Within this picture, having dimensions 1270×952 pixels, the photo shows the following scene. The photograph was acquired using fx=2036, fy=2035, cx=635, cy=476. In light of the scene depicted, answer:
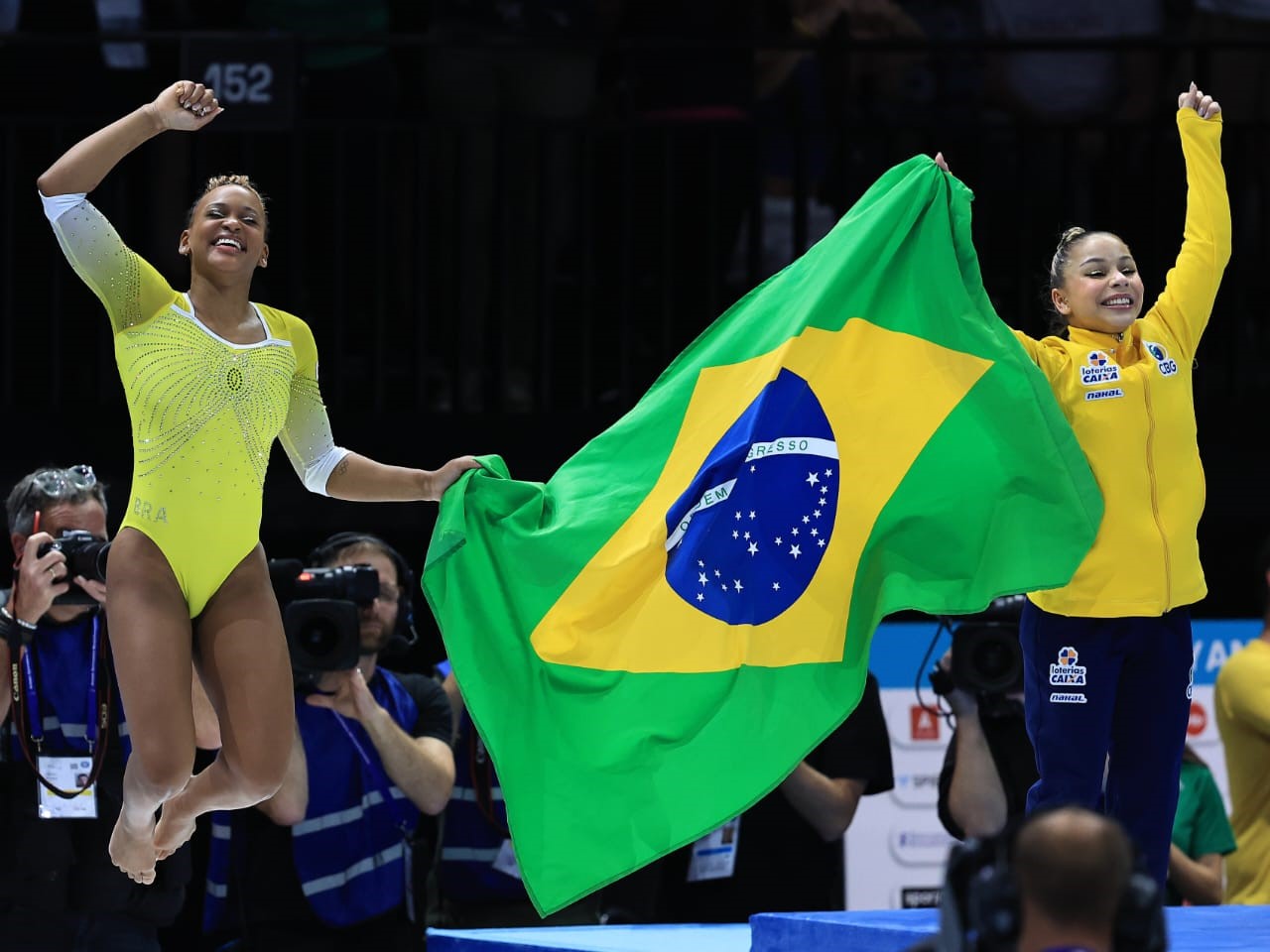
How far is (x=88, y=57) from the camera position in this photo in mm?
7684

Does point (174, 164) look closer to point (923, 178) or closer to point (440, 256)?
point (440, 256)

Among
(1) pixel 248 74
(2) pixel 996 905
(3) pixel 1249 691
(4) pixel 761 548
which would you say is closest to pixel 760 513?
(4) pixel 761 548

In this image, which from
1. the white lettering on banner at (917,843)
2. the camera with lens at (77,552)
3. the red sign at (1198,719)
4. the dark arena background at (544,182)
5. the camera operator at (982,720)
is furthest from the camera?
the dark arena background at (544,182)

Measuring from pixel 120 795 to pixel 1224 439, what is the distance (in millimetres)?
4209

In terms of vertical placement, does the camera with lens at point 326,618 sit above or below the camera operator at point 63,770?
above

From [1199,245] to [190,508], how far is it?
2506 mm

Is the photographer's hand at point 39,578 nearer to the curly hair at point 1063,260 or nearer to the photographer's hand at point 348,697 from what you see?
the photographer's hand at point 348,697

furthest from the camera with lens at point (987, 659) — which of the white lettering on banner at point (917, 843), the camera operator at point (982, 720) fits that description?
the white lettering on banner at point (917, 843)

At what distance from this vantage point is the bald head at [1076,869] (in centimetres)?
266

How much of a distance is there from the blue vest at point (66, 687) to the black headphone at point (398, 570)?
0.75 meters

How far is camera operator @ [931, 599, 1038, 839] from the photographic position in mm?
5934

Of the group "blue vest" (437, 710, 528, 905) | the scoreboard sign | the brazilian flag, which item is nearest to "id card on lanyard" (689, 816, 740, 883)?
"blue vest" (437, 710, 528, 905)

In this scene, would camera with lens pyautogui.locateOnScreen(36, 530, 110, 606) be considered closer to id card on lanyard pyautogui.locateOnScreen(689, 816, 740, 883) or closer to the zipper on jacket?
id card on lanyard pyautogui.locateOnScreen(689, 816, 740, 883)

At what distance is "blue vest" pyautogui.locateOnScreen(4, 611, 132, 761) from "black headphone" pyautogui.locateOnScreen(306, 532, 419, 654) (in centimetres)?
75
